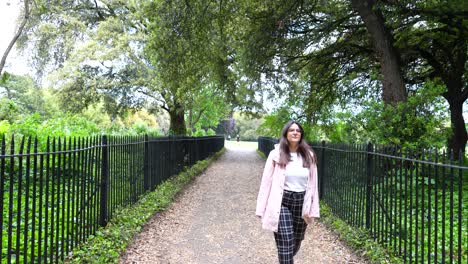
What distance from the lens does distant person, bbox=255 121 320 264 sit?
4117 mm

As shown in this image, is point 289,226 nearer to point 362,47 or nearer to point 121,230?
point 121,230

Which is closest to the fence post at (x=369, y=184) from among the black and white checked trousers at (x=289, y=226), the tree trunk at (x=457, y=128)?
the black and white checked trousers at (x=289, y=226)

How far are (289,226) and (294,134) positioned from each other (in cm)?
100

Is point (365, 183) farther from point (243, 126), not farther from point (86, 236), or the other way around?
point (243, 126)

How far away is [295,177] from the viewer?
4.23 m

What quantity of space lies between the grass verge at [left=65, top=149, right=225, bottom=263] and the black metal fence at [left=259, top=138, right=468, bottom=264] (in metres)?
3.76

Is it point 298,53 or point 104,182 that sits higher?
point 298,53

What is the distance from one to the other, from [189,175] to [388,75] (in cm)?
743

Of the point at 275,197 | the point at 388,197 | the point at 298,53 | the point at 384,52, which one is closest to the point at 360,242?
the point at 388,197

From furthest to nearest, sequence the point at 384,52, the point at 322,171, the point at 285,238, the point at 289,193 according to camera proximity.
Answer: the point at 384,52
the point at 322,171
the point at 289,193
the point at 285,238

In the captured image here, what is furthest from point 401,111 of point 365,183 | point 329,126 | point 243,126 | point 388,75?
point 243,126

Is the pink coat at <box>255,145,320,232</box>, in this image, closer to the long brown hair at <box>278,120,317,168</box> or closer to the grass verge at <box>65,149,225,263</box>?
the long brown hair at <box>278,120,317,168</box>

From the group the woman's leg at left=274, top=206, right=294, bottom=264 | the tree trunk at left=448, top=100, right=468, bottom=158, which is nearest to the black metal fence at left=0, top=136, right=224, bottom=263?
the woman's leg at left=274, top=206, right=294, bottom=264

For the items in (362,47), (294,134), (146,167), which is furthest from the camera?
(362,47)
